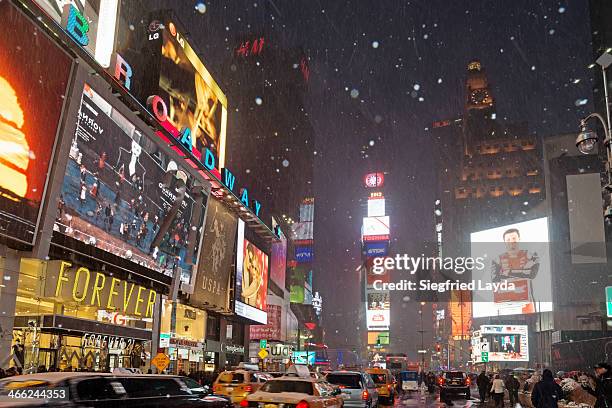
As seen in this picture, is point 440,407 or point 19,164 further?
point 440,407

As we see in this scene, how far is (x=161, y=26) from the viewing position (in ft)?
149

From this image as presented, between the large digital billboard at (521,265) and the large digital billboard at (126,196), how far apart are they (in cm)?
4594

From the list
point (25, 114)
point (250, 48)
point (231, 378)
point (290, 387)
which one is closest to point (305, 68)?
point (250, 48)

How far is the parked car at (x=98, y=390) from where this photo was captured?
862 centimetres

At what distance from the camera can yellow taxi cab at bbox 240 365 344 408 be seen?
13328 mm

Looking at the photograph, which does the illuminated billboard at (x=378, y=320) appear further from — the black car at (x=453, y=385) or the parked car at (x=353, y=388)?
the parked car at (x=353, y=388)

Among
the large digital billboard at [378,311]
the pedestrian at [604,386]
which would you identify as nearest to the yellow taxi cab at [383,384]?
the pedestrian at [604,386]

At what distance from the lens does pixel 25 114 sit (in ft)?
63.7

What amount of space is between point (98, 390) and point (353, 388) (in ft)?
41.7

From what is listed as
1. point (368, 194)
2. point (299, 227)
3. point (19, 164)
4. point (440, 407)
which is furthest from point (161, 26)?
point (368, 194)

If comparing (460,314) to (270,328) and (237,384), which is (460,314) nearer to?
(270,328)

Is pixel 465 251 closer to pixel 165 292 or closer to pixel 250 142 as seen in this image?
pixel 250 142

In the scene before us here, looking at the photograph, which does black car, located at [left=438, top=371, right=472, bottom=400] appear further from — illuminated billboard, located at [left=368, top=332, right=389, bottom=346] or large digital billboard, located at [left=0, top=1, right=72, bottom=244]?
illuminated billboard, located at [left=368, top=332, right=389, bottom=346]

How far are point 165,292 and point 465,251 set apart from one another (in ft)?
458
